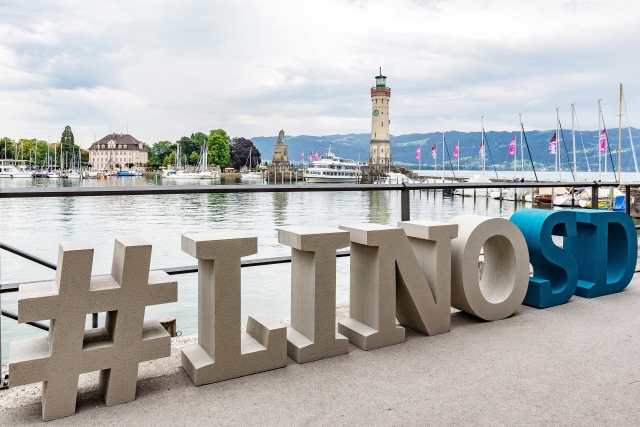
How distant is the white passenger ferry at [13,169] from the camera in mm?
79681

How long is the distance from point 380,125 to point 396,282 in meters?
80.5

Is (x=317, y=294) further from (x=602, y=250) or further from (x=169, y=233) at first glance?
(x=169, y=233)

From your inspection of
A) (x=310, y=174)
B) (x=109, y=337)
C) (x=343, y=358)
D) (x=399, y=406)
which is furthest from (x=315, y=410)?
(x=310, y=174)

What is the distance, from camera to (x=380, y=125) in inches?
3187

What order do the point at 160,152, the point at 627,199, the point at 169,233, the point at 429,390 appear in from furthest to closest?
1. the point at 160,152
2. the point at 169,233
3. the point at 627,199
4. the point at 429,390

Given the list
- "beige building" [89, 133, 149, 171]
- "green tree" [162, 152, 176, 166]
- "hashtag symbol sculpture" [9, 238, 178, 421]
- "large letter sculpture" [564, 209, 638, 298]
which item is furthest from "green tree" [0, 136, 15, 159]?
"large letter sculpture" [564, 209, 638, 298]

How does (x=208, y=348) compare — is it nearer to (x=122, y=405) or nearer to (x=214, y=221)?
(x=122, y=405)

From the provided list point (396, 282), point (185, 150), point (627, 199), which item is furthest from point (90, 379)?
point (185, 150)

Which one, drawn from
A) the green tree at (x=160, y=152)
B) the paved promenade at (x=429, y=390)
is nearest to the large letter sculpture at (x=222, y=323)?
the paved promenade at (x=429, y=390)

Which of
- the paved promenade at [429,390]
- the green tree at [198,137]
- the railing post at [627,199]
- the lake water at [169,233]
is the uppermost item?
the green tree at [198,137]

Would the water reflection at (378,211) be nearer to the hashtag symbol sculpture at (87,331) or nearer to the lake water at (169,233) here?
the lake water at (169,233)

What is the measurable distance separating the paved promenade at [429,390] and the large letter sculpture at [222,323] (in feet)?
0.23

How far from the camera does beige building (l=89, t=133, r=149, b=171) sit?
121m

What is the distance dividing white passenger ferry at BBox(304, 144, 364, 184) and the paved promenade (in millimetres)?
81602
